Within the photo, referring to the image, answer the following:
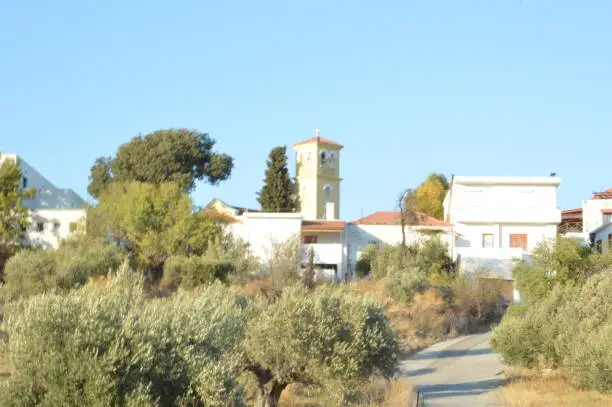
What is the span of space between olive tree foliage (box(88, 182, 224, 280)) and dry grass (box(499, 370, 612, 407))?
90.6ft

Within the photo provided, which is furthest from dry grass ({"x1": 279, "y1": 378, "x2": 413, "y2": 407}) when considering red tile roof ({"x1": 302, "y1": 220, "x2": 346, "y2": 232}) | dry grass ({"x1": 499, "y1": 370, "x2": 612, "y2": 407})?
red tile roof ({"x1": 302, "y1": 220, "x2": 346, "y2": 232})

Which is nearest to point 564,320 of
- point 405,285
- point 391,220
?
point 405,285

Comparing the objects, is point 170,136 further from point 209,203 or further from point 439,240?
point 439,240

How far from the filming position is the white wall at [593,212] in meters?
57.5

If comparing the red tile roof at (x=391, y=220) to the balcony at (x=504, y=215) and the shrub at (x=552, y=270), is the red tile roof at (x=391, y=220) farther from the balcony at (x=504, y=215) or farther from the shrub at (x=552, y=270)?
the shrub at (x=552, y=270)

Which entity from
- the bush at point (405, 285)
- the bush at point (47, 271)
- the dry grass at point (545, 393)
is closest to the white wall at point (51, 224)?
the bush at point (47, 271)

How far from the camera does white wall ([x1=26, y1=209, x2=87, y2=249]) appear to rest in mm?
60062

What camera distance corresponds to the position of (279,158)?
71125 millimetres

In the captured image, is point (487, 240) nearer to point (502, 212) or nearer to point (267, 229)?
point (502, 212)

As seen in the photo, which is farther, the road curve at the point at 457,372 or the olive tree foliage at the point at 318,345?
the road curve at the point at 457,372

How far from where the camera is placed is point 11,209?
5800cm

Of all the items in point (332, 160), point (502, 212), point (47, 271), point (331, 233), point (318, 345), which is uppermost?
point (332, 160)

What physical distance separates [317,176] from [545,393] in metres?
51.2

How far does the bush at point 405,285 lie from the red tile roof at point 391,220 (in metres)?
13.2
